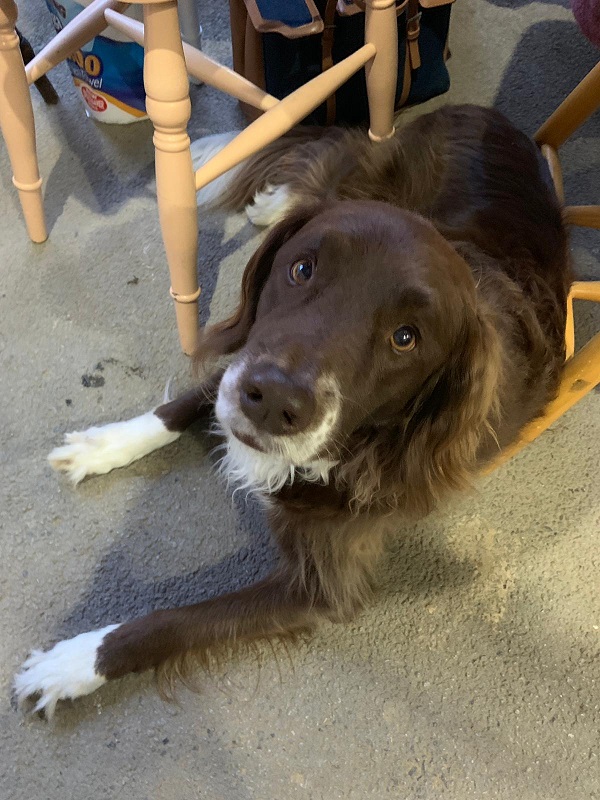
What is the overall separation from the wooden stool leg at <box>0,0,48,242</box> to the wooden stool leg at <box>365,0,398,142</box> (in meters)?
0.91

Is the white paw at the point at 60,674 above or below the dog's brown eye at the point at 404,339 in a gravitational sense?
below

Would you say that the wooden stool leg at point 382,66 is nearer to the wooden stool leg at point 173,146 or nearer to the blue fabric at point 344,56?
the blue fabric at point 344,56

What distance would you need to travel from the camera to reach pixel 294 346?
1.13 meters

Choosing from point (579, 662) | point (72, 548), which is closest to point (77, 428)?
point (72, 548)

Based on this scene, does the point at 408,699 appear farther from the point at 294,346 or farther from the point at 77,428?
the point at 77,428

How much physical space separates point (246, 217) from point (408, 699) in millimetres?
1572

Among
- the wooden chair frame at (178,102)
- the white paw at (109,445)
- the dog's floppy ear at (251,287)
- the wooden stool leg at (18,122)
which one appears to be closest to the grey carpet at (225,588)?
the white paw at (109,445)

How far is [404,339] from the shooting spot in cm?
119

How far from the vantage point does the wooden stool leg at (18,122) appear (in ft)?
5.40

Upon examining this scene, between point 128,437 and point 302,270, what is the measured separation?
76 cm

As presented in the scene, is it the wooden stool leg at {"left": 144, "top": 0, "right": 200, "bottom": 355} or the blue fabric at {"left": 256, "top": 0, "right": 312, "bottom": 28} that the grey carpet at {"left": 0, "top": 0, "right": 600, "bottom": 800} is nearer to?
the wooden stool leg at {"left": 144, "top": 0, "right": 200, "bottom": 355}

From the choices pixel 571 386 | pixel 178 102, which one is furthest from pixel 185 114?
pixel 571 386

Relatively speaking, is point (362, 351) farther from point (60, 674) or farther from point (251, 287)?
point (60, 674)

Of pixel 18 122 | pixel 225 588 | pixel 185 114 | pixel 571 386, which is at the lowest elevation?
pixel 225 588
